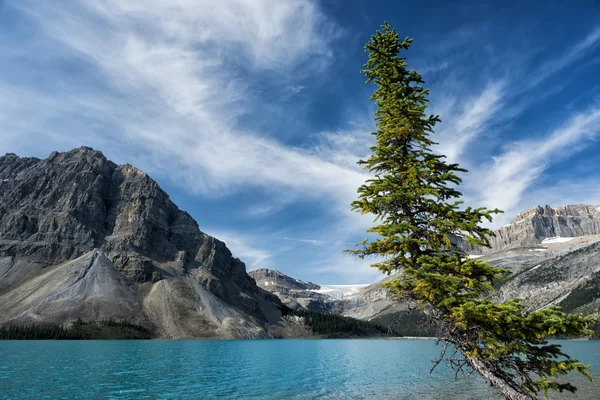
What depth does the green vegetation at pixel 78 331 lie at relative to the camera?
148 m

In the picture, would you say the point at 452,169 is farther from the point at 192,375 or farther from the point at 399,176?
the point at 192,375

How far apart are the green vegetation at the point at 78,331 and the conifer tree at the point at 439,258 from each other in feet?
595

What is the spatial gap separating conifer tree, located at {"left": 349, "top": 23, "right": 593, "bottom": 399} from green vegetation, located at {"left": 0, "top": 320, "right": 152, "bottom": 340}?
181m

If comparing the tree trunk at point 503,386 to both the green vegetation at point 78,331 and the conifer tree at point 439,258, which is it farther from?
the green vegetation at point 78,331

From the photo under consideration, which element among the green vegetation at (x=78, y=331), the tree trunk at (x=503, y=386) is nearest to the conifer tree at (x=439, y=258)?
the tree trunk at (x=503, y=386)

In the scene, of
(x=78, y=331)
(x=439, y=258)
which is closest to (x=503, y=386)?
(x=439, y=258)

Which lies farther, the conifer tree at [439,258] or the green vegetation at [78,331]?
the green vegetation at [78,331]

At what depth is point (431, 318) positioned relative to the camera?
14.3 metres

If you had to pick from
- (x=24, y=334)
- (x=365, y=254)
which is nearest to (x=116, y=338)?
(x=24, y=334)

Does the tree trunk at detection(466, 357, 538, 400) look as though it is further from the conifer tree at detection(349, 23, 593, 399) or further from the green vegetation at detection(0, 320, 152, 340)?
the green vegetation at detection(0, 320, 152, 340)

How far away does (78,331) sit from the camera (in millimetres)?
159000

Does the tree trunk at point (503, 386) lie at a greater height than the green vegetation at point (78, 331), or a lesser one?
lesser

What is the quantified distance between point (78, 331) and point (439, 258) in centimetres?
18955

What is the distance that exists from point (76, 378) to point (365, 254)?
143ft
